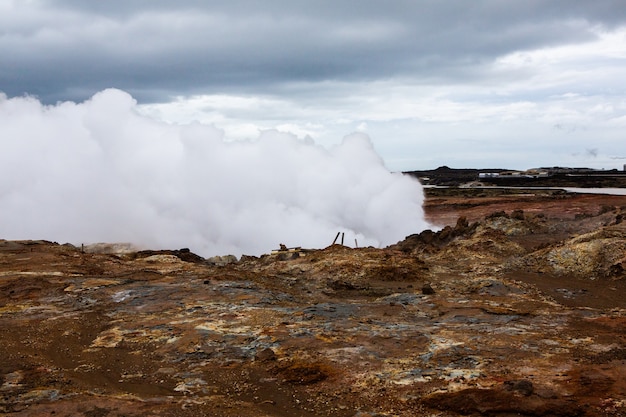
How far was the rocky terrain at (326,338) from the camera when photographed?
6.38 metres

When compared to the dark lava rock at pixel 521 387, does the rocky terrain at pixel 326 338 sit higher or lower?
lower

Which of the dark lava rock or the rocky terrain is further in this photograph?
the rocky terrain

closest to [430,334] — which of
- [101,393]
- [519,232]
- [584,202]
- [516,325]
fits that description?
[516,325]

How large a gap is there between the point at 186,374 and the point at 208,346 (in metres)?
1.10

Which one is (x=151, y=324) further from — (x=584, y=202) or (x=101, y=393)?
(x=584, y=202)

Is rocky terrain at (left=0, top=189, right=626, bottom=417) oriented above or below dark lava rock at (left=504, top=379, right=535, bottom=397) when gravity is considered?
below

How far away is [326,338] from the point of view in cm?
886

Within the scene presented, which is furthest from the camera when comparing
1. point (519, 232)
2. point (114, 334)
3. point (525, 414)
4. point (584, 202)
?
point (584, 202)

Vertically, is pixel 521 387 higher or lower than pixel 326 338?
higher

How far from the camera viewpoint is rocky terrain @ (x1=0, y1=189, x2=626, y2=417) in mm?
6379

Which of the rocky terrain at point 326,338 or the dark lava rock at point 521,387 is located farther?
the rocky terrain at point 326,338

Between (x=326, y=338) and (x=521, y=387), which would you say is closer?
(x=521, y=387)

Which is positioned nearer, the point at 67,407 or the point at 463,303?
the point at 67,407

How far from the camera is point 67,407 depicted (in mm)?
6219
